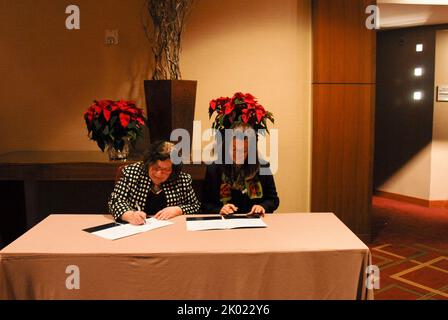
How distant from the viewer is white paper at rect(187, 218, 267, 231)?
210 centimetres

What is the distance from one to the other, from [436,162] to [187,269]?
439cm

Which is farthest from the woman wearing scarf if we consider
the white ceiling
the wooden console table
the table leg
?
the white ceiling

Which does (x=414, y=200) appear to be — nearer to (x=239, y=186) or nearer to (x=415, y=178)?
(x=415, y=178)

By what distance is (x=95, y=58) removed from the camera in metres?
3.66

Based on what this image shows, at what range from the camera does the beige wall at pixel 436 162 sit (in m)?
5.05

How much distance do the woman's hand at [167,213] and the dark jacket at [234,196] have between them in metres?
0.29

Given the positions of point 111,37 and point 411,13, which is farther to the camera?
point 411,13

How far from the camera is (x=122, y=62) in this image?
3676mm

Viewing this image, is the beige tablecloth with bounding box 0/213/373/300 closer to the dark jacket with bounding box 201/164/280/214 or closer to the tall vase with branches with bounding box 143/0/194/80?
the dark jacket with bounding box 201/164/280/214

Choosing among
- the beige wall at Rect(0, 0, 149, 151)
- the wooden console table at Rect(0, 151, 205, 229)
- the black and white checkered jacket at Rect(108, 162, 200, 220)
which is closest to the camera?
the black and white checkered jacket at Rect(108, 162, 200, 220)

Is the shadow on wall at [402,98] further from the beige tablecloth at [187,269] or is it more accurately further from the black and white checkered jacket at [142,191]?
the beige tablecloth at [187,269]

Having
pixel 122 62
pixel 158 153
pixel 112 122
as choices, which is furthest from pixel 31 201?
pixel 158 153

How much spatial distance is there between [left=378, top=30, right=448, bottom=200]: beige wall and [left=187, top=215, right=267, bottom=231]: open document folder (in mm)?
3749
